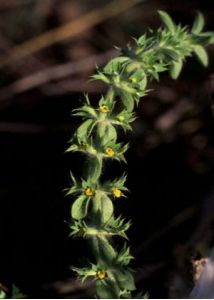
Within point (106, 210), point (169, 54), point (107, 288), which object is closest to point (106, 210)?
point (106, 210)

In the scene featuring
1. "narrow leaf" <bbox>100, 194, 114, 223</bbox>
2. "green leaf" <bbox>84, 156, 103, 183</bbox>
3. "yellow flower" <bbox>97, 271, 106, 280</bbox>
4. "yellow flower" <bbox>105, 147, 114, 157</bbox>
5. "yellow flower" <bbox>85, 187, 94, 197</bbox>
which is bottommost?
"yellow flower" <bbox>97, 271, 106, 280</bbox>

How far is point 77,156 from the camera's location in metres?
1.54

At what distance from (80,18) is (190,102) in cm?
53

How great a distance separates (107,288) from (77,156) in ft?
2.39

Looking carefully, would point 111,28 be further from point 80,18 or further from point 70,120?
point 70,120

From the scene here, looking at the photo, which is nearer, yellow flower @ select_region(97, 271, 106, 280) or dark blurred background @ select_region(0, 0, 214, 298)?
yellow flower @ select_region(97, 271, 106, 280)

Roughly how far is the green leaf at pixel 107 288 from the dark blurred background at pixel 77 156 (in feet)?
0.66

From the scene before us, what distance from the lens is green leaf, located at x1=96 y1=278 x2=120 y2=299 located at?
827mm

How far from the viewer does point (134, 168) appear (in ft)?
5.21

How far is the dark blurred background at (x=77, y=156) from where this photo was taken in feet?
4.37

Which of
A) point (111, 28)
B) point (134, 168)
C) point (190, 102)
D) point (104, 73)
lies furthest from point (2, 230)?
point (111, 28)

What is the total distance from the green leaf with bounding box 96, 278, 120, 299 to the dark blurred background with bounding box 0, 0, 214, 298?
7.9 inches

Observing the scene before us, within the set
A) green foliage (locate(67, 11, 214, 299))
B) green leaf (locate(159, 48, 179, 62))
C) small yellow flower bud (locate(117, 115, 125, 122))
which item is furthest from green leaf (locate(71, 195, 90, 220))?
green leaf (locate(159, 48, 179, 62))

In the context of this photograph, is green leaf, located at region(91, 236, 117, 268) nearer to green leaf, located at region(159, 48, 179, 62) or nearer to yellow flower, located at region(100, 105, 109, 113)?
yellow flower, located at region(100, 105, 109, 113)
